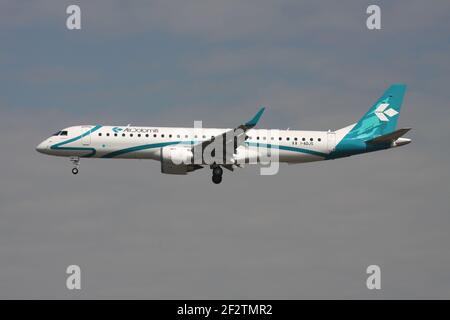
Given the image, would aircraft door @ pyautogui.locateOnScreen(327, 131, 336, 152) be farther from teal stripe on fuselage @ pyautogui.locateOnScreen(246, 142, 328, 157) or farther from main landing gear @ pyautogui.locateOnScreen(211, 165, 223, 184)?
main landing gear @ pyautogui.locateOnScreen(211, 165, 223, 184)

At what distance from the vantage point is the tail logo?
9231 cm

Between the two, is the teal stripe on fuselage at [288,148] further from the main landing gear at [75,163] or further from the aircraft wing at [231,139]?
the main landing gear at [75,163]

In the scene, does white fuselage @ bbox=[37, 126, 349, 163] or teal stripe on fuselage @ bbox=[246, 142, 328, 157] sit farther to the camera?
teal stripe on fuselage @ bbox=[246, 142, 328, 157]

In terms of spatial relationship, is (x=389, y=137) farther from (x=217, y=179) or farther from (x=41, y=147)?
(x=41, y=147)

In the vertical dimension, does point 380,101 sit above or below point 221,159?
above

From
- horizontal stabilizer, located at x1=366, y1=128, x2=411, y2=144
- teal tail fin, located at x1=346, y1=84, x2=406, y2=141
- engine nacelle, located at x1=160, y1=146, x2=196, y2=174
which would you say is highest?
teal tail fin, located at x1=346, y1=84, x2=406, y2=141

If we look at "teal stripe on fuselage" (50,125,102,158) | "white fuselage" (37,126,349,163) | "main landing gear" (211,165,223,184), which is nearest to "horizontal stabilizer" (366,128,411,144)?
"white fuselage" (37,126,349,163)

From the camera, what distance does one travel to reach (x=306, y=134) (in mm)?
88562

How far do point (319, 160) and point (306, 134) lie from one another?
7.88 ft

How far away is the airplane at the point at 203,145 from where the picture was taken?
3337 inches

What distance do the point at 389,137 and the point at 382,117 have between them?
566 cm

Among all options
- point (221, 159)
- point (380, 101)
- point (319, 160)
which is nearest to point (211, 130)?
point (221, 159)

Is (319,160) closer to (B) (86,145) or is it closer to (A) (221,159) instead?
(A) (221,159)

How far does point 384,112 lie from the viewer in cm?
9256
